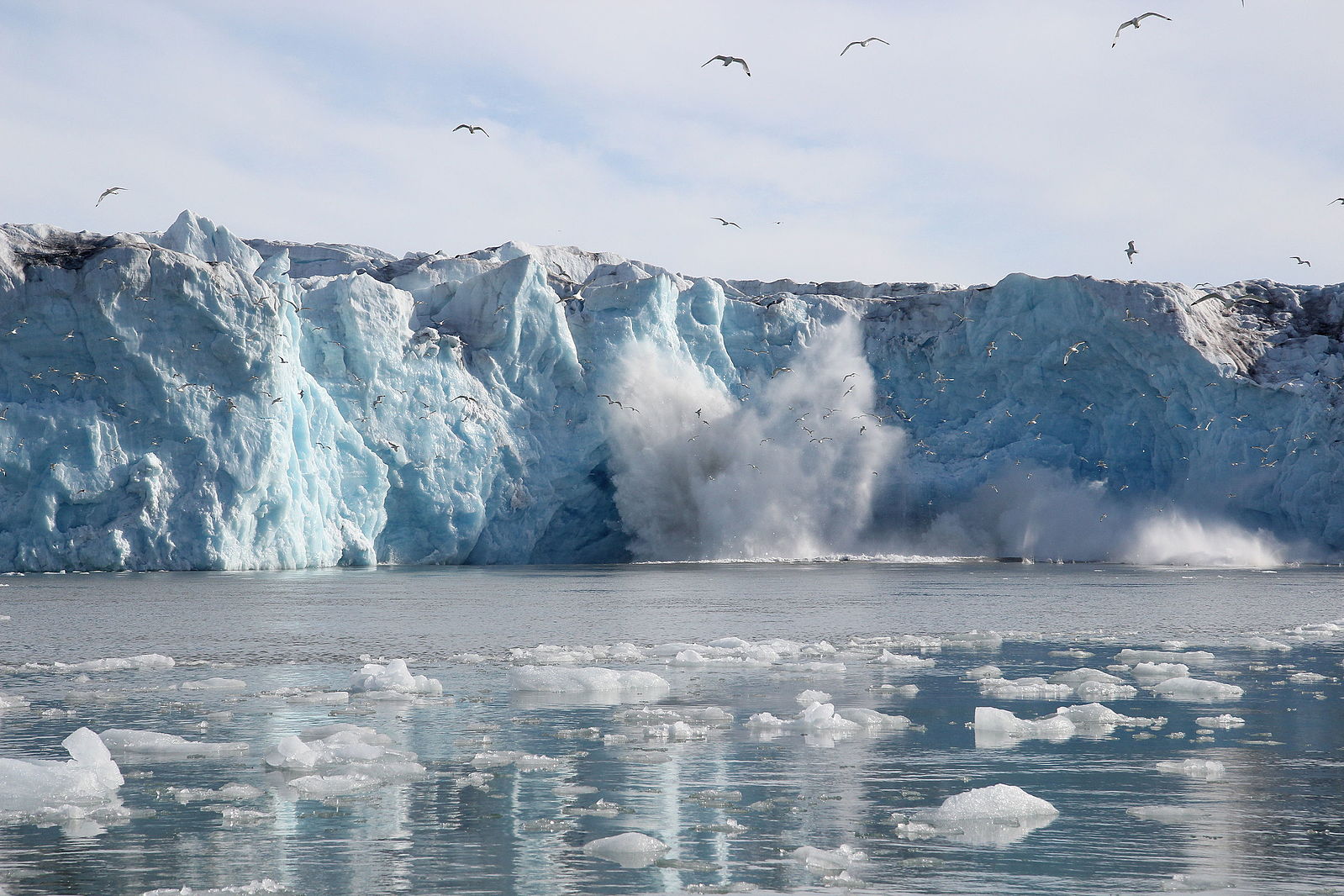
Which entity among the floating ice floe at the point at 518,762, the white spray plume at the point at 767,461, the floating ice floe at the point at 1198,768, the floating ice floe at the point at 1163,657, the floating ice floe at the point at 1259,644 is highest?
the white spray plume at the point at 767,461

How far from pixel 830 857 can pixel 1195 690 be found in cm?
700

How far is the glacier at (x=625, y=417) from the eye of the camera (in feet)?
101

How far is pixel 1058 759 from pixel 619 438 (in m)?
31.0

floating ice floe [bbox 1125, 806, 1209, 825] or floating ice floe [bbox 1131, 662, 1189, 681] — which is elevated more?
floating ice floe [bbox 1125, 806, 1209, 825]

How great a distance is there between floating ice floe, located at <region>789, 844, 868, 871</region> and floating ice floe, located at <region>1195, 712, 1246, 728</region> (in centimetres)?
494

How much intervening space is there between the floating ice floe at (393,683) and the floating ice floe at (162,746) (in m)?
2.69

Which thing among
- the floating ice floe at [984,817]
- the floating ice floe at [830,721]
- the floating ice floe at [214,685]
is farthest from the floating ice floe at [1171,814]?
the floating ice floe at [214,685]

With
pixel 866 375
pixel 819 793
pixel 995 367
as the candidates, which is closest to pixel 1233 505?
pixel 995 367

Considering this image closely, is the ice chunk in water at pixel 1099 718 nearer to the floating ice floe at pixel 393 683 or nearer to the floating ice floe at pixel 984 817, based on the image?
the floating ice floe at pixel 984 817

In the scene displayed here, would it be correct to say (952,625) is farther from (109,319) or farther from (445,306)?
(445,306)

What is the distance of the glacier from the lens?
30.7m

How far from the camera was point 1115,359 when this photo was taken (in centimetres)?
3869

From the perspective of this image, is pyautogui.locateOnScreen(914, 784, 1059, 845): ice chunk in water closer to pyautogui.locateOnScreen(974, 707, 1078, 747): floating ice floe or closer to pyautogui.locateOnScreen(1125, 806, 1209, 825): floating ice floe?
pyautogui.locateOnScreen(1125, 806, 1209, 825): floating ice floe

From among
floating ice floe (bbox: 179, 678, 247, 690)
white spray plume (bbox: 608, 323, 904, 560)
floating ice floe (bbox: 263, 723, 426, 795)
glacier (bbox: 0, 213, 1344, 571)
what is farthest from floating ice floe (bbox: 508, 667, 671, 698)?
white spray plume (bbox: 608, 323, 904, 560)
